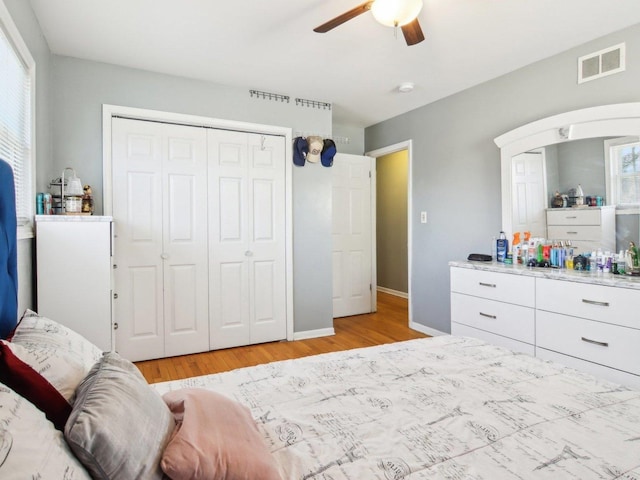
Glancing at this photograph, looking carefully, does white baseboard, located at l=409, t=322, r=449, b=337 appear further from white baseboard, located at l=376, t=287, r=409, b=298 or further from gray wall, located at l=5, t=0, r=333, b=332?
white baseboard, located at l=376, t=287, r=409, b=298

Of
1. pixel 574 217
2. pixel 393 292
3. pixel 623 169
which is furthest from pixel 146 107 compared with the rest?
pixel 393 292

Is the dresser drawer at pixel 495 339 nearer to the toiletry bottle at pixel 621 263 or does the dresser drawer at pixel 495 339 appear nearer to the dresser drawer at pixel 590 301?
the dresser drawer at pixel 590 301

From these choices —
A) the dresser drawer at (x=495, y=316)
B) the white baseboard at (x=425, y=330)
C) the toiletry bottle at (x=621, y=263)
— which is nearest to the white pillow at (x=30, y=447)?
the dresser drawer at (x=495, y=316)

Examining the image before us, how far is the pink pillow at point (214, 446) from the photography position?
29.9 inches

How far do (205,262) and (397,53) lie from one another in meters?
2.38

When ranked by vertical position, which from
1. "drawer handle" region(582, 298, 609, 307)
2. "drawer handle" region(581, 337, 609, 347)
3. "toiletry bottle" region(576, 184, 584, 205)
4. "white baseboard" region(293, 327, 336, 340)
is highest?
"toiletry bottle" region(576, 184, 584, 205)

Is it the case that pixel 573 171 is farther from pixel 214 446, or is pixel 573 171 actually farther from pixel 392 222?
pixel 392 222

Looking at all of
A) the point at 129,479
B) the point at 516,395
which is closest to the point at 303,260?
the point at 516,395

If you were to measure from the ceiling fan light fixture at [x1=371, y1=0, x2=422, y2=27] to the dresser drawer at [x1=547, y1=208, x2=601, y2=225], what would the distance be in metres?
1.91

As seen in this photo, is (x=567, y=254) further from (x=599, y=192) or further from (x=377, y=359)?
(x=377, y=359)

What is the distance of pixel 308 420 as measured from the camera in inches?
46.0

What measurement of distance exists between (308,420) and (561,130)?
111 inches

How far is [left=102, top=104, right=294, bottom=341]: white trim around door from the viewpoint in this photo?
116 inches

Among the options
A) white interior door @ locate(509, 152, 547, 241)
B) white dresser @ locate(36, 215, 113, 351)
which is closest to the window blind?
white dresser @ locate(36, 215, 113, 351)
